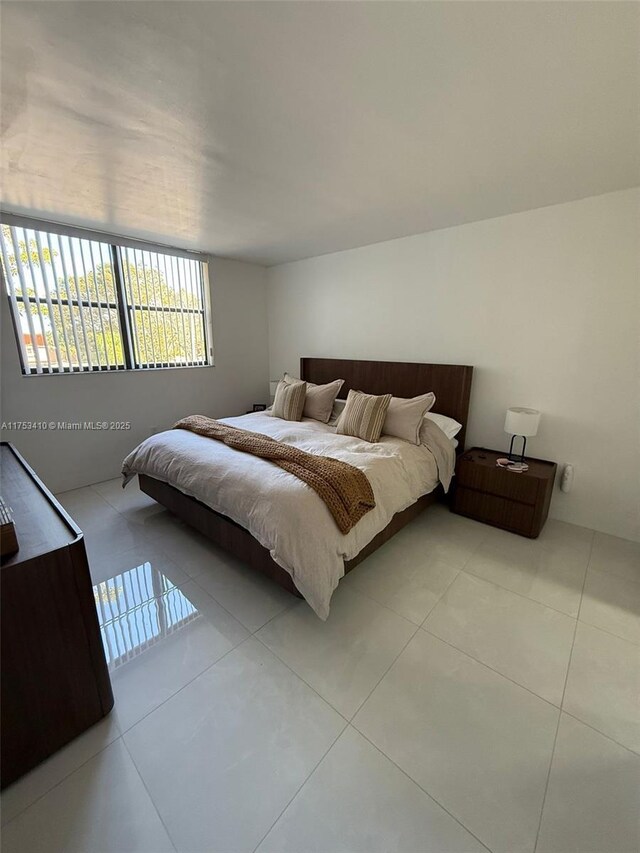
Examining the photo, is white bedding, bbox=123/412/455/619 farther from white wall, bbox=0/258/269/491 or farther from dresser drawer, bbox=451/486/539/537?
white wall, bbox=0/258/269/491

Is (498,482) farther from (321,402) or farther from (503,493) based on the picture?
(321,402)

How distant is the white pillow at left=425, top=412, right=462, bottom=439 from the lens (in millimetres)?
2818

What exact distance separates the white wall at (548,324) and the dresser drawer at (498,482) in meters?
0.48

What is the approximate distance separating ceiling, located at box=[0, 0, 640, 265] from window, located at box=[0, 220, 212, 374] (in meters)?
0.46

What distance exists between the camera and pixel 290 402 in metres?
3.34

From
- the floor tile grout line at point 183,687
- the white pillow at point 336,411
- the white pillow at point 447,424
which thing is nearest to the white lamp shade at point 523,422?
the white pillow at point 447,424

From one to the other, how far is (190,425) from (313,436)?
105cm

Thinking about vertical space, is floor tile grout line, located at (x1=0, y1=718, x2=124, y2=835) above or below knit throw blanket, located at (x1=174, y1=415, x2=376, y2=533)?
below

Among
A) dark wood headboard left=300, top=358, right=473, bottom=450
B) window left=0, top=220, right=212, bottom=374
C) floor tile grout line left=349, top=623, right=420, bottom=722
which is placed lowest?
floor tile grout line left=349, top=623, right=420, bottom=722

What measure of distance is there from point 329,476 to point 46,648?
4.33 feet

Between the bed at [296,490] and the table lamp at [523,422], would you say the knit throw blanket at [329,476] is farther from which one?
the table lamp at [523,422]

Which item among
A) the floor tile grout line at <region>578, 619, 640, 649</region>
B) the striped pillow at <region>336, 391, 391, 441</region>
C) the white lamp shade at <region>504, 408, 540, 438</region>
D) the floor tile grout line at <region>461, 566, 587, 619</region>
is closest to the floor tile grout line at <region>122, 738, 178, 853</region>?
the floor tile grout line at <region>461, 566, 587, 619</region>

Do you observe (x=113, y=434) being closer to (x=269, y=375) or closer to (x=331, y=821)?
(x=269, y=375)

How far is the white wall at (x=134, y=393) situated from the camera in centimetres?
288
